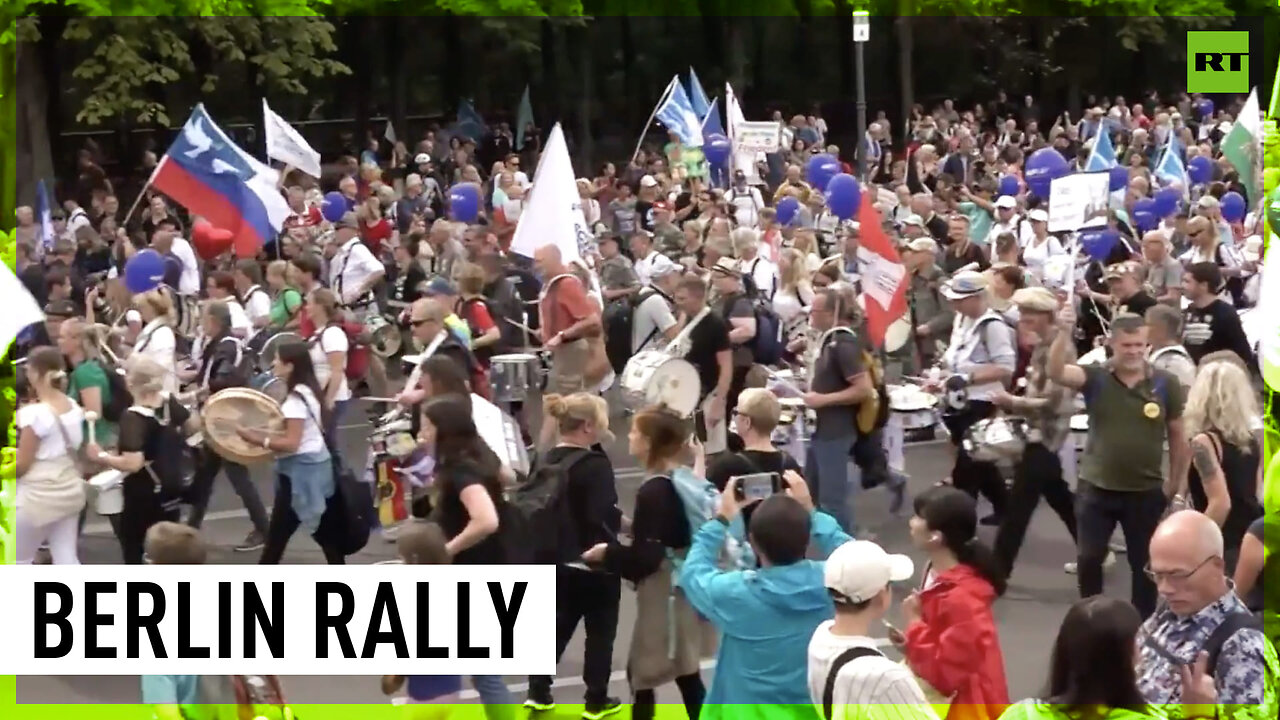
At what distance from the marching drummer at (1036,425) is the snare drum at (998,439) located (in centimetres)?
10

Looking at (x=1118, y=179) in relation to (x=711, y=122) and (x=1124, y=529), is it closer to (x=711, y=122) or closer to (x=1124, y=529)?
(x=711, y=122)

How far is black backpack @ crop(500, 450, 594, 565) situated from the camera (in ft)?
26.2

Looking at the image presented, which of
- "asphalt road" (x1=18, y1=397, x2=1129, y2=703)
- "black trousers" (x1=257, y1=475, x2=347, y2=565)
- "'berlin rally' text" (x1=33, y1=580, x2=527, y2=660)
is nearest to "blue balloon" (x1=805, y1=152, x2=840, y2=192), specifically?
"asphalt road" (x1=18, y1=397, x2=1129, y2=703)

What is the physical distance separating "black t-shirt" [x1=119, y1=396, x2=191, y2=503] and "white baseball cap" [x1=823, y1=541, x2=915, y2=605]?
17.3ft

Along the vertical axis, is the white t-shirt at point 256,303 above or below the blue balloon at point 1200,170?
above

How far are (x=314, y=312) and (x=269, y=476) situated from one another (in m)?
3.01

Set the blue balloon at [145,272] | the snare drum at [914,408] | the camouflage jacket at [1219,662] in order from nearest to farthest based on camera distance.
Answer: the camouflage jacket at [1219,662]
the snare drum at [914,408]
the blue balloon at [145,272]

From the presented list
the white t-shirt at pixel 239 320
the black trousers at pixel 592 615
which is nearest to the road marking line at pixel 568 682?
the black trousers at pixel 592 615

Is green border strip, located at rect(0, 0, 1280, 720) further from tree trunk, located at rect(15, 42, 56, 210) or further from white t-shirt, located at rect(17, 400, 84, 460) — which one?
tree trunk, located at rect(15, 42, 56, 210)

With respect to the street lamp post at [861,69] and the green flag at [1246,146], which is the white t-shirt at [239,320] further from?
the street lamp post at [861,69]

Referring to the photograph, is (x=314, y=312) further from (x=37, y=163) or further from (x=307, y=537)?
(x=37, y=163)

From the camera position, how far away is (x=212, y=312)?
1221cm

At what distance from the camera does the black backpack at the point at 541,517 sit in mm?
7980

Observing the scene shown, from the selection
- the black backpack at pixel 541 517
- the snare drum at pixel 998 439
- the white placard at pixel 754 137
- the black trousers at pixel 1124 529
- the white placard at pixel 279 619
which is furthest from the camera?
the white placard at pixel 754 137
